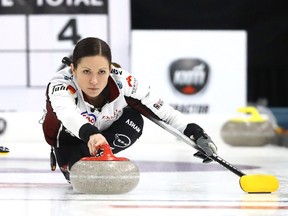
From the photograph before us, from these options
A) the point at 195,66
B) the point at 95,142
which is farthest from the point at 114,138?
the point at 195,66

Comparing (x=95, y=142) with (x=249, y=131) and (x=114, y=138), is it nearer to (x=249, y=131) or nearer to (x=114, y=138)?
(x=114, y=138)

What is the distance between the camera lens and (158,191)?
3.31m

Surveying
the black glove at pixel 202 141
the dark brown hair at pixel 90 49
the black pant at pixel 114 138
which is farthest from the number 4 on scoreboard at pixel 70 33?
the dark brown hair at pixel 90 49

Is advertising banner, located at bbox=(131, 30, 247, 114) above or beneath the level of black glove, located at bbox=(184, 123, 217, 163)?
beneath

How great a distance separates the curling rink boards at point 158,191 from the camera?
2641 millimetres

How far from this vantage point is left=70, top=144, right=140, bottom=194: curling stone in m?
3.00

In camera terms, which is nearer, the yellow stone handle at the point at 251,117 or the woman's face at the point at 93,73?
the woman's face at the point at 93,73

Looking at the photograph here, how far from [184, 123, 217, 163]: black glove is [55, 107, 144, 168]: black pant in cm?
28

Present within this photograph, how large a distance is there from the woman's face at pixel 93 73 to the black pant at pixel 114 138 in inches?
15.9

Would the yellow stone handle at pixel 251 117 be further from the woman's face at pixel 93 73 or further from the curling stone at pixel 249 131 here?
the woman's face at pixel 93 73

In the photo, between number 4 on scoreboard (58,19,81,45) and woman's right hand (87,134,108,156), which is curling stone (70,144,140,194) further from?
number 4 on scoreboard (58,19,81,45)

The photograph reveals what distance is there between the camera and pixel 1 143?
8.05 m

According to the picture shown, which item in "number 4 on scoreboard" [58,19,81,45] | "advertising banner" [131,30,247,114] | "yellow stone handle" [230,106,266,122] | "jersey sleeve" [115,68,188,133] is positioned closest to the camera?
"jersey sleeve" [115,68,188,133]

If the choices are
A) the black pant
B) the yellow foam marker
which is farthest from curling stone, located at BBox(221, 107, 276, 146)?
the yellow foam marker
